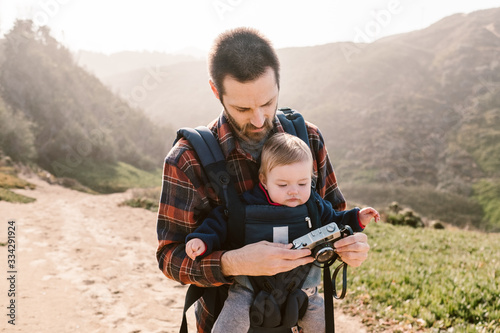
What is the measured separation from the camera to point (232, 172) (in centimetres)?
223

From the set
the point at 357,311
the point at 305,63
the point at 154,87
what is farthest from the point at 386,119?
the point at 154,87

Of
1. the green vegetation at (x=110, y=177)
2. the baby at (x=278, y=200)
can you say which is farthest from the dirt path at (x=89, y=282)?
the green vegetation at (x=110, y=177)

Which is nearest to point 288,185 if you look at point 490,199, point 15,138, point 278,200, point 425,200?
point 278,200

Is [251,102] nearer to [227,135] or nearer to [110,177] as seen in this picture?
[227,135]

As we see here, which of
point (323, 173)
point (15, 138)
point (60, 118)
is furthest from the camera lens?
point (60, 118)

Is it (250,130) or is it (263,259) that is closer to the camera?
(263,259)

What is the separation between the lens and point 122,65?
189 meters

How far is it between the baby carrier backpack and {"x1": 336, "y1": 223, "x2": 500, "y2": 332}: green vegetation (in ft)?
12.7

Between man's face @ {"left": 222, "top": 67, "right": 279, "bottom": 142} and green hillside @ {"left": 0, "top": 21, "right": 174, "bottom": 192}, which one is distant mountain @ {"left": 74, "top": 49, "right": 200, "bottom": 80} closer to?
green hillside @ {"left": 0, "top": 21, "right": 174, "bottom": 192}

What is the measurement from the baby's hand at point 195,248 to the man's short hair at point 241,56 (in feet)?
2.98

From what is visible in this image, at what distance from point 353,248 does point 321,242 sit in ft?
0.61

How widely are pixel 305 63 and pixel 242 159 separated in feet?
319

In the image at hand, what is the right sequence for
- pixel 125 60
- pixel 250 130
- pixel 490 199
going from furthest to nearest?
1. pixel 125 60
2. pixel 490 199
3. pixel 250 130

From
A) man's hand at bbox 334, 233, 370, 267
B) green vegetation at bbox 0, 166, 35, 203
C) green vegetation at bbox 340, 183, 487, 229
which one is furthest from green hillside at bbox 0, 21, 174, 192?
man's hand at bbox 334, 233, 370, 267
